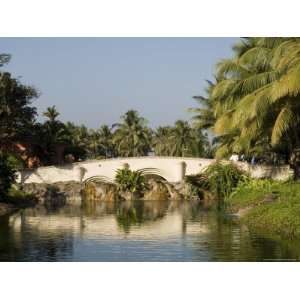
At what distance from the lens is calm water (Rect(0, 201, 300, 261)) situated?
43.7ft

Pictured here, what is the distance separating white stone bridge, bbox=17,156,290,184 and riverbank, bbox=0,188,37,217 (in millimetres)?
2892

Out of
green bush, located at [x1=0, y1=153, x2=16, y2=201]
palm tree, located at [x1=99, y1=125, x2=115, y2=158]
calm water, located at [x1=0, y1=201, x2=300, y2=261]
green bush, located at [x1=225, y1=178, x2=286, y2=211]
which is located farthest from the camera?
palm tree, located at [x1=99, y1=125, x2=115, y2=158]

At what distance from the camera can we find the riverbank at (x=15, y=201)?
91.1 ft

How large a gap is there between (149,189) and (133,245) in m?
23.6

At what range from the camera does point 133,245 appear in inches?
595

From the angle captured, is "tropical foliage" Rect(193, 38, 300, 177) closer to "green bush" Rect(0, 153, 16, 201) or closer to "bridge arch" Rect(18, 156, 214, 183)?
"bridge arch" Rect(18, 156, 214, 183)

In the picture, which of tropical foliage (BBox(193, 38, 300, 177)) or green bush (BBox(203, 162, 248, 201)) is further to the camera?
green bush (BBox(203, 162, 248, 201))

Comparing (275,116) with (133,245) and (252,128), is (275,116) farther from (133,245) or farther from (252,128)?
(133,245)

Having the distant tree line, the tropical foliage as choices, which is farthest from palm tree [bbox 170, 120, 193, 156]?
the tropical foliage

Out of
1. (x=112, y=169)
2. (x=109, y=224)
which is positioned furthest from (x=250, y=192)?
(x=112, y=169)

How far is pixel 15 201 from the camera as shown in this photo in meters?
32.2

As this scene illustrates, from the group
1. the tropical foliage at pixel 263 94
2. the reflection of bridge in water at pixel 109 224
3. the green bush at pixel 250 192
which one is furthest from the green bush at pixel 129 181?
the reflection of bridge in water at pixel 109 224
